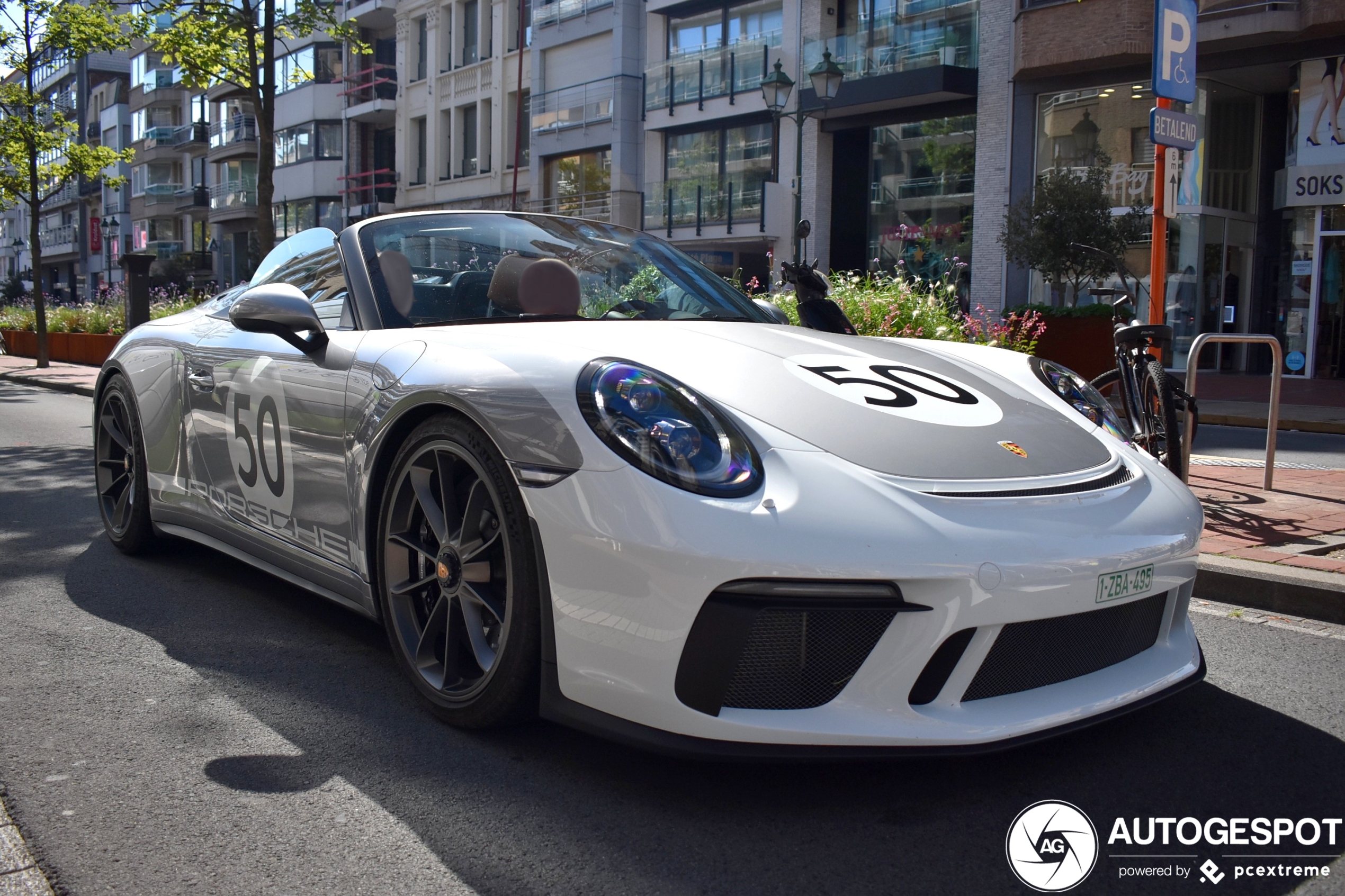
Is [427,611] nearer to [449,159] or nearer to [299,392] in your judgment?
[299,392]

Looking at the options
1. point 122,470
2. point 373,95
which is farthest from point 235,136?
point 122,470

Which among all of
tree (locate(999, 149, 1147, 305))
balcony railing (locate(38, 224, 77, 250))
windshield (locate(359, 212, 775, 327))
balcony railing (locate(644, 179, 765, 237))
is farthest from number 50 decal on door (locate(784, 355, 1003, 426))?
balcony railing (locate(38, 224, 77, 250))

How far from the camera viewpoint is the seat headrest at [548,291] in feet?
11.7

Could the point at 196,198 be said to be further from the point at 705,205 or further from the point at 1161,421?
the point at 1161,421

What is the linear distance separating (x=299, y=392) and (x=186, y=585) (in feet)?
4.56

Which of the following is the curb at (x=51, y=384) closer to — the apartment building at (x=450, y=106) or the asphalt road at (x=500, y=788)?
the asphalt road at (x=500, y=788)

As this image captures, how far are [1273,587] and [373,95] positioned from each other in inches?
1679

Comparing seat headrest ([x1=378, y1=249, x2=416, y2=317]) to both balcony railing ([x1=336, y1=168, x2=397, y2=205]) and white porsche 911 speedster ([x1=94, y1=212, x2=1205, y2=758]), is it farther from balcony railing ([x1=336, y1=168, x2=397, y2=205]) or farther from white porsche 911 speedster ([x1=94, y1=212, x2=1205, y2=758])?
balcony railing ([x1=336, y1=168, x2=397, y2=205])

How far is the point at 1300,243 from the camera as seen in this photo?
1933 centimetres

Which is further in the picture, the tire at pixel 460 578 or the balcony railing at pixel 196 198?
the balcony railing at pixel 196 198

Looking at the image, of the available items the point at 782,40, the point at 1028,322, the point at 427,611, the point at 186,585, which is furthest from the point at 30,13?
the point at 427,611

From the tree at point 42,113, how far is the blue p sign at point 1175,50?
19.0 metres

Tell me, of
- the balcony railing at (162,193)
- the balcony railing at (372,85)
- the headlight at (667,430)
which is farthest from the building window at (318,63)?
the headlight at (667,430)

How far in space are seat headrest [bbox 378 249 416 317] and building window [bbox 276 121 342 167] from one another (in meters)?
43.1
